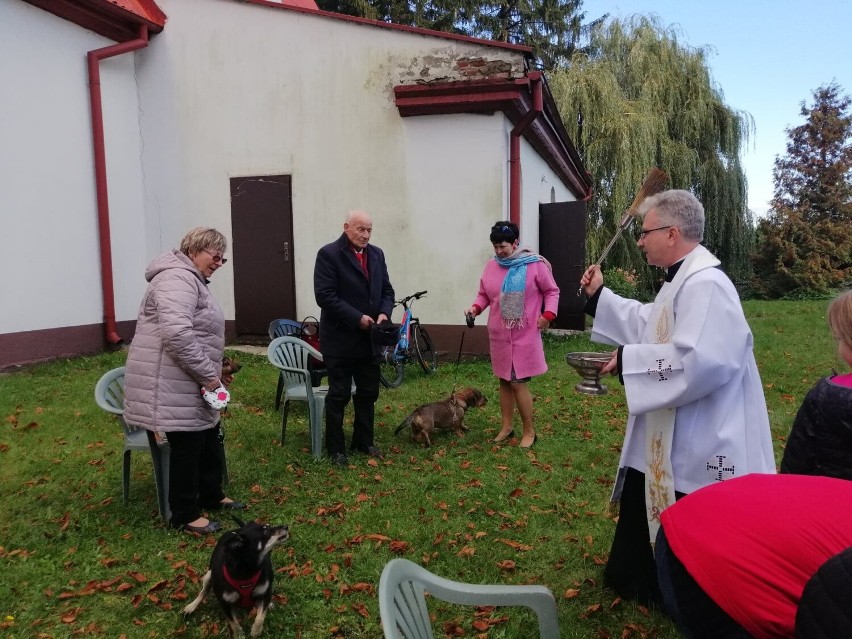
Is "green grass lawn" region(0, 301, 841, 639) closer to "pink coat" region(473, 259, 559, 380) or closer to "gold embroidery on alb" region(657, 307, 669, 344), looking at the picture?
"pink coat" region(473, 259, 559, 380)

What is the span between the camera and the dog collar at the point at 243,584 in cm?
287

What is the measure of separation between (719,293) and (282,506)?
330 centimetres

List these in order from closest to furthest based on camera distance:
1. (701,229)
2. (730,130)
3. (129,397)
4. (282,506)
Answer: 1. (701,229)
2. (129,397)
3. (282,506)
4. (730,130)

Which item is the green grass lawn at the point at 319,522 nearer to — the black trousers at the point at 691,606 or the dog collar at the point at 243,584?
the dog collar at the point at 243,584

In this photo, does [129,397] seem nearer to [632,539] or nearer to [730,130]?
[632,539]

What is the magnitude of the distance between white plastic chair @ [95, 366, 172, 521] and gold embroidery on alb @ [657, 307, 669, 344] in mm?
3087

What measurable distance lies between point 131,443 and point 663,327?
3.48 meters

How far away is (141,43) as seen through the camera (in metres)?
9.64

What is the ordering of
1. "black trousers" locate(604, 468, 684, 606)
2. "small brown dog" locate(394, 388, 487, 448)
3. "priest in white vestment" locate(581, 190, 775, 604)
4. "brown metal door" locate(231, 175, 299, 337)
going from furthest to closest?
"brown metal door" locate(231, 175, 299, 337), "small brown dog" locate(394, 388, 487, 448), "black trousers" locate(604, 468, 684, 606), "priest in white vestment" locate(581, 190, 775, 604)

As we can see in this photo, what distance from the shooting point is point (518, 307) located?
5.50 metres

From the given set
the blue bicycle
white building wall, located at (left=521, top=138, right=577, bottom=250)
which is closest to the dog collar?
the blue bicycle

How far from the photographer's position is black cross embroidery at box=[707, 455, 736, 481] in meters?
2.58

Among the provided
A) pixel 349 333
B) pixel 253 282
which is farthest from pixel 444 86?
pixel 349 333

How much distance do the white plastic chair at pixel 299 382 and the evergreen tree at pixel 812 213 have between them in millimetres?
22927
